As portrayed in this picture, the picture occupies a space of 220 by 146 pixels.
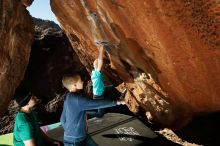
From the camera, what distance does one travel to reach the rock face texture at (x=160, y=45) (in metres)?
3.01

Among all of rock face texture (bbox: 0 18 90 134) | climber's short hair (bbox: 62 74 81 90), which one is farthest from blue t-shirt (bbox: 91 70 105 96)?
rock face texture (bbox: 0 18 90 134)

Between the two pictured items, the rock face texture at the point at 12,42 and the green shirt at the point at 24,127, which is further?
the rock face texture at the point at 12,42

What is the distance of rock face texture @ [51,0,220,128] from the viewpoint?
3010 millimetres

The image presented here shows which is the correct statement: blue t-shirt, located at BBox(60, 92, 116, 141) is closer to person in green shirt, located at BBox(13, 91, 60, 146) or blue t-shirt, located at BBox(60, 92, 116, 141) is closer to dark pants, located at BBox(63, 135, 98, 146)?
dark pants, located at BBox(63, 135, 98, 146)

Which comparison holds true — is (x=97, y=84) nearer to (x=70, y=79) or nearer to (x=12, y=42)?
(x=70, y=79)

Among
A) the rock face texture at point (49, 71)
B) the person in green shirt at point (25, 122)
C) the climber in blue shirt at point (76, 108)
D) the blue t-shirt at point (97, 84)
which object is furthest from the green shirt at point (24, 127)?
the rock face texture at point (49, 71)

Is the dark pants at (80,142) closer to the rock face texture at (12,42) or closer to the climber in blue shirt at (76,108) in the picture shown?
the climber in blue shirt at (76,108)

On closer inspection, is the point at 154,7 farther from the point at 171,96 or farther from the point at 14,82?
the point at 14,82

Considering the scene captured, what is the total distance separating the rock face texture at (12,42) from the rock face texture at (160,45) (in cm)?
71

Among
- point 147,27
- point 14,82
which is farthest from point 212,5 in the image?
point 14,82

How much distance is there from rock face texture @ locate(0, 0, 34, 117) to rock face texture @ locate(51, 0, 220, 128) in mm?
706

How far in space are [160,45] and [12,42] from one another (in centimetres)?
347

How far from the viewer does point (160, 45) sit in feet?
12.0

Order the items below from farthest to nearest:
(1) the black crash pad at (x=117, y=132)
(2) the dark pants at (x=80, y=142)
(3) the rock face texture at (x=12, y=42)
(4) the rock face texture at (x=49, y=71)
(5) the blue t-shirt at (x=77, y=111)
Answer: (4) the rock face texture at (x=49, y=71)
(1) the black crash pad at (x=117, y=132)
(3) the rock face texture at (x=12, y=42)
(2) the dark pants at (x=80, y=142)
(5) the blue t-shirt at (x=77, y=111)
